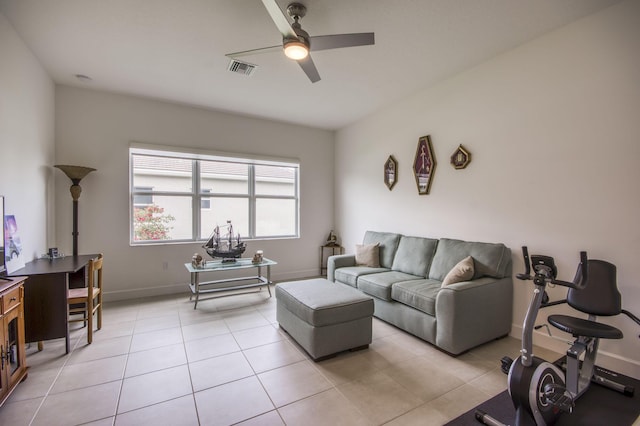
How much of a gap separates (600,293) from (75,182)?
18.2 feet

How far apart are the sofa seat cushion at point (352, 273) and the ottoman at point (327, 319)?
825mm

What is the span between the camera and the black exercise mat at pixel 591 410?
73.0 inches

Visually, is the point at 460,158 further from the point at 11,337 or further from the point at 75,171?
the point at 75,171

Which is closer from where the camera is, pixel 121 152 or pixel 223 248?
pixel 121 152

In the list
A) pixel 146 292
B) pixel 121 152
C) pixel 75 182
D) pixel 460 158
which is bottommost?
pixel 146 292

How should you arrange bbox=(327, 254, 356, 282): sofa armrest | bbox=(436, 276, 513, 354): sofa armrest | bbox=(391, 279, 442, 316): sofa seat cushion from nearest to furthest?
1. bbox=(436, 276, 513, 354): sofa armrest
2. bbox=(391, 279, 442, 316): sofa seat cushion
3. bbox=(327, 254, 356, 282): sofa armrest

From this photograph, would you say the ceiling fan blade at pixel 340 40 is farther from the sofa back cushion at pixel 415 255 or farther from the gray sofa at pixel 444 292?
the sofa back cushion at pixel 415 255

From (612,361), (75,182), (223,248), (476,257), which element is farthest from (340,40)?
(75,182)

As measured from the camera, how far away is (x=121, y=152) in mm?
4254

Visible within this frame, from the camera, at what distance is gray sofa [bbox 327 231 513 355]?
2689 mm

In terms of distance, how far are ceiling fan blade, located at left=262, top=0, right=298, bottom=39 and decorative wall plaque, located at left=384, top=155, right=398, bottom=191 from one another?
9.01ft

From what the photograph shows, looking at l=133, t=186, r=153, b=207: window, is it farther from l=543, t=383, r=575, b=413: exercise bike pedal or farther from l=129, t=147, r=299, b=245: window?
l=543, t=383, r=575, b=413: exercise bike pedal

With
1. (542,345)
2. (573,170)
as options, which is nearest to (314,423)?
(542,345)

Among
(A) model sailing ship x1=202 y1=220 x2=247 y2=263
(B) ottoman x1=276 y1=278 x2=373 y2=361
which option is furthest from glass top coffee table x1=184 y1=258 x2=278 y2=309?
(B) ottoman x1=276 y1=278 x2=373 y2=361
